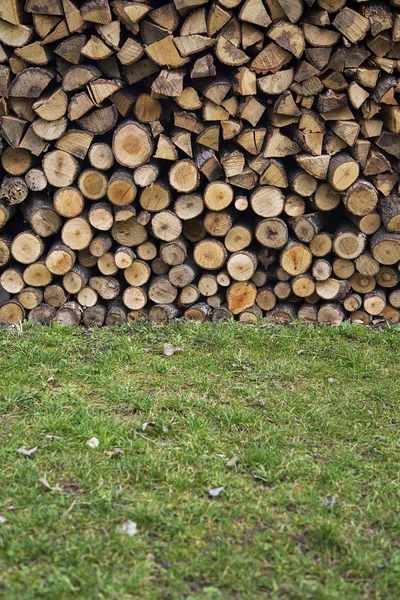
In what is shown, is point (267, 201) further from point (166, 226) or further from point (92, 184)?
point (92, 184)

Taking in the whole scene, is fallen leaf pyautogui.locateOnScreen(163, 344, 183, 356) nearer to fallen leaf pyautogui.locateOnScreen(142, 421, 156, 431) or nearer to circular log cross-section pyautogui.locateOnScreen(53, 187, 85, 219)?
fallen leaf pyautogui.locateOnScreen(142, 421, 156, 431)

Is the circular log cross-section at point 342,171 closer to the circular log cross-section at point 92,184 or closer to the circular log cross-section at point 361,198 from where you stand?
the circular log cross-section at point 361,198

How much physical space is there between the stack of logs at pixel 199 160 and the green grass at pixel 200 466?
546 millimetres

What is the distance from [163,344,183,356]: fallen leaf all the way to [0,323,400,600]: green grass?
0.16 ft

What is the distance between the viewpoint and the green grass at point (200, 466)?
8.38ft

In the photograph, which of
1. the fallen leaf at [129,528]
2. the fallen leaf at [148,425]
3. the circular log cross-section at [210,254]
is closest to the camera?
the fallen leaf at [129,528]

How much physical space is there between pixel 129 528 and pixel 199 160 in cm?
300

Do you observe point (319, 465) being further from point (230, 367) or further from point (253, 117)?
point (253, 117)

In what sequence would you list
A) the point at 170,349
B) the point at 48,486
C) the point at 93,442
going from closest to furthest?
the point at 48,486, the point at 93,442, the point at 170,349

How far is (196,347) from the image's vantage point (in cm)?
471

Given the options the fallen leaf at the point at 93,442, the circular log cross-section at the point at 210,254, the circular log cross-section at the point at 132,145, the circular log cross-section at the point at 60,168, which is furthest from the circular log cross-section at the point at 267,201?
the fallen leaf at the point at 93,442

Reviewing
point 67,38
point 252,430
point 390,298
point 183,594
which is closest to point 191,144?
point 67,38

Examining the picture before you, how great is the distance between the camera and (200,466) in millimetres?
3232

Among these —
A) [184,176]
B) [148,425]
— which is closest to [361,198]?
[184,176]
